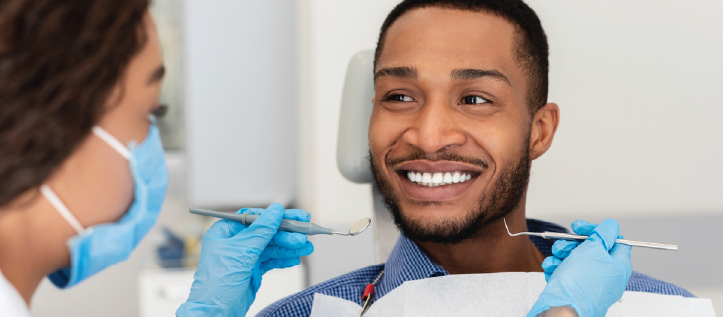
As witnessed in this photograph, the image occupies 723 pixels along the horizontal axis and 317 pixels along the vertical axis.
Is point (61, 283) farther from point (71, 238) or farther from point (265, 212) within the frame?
point (265, 212)

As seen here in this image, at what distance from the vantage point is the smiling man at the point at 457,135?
1104 mm

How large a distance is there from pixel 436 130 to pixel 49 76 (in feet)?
2.31

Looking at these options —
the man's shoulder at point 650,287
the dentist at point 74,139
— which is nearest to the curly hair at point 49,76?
the dentist at point 74,139

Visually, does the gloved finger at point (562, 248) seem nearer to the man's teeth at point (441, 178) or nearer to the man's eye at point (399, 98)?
the man's teeth at point (441, 178)

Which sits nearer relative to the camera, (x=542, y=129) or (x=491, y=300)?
(x=491, y=300)

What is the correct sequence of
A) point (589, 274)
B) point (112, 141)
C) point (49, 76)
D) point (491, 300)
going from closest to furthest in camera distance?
point (49, 76) → point (112, 141) → point (589, 274) → point (491, 300)

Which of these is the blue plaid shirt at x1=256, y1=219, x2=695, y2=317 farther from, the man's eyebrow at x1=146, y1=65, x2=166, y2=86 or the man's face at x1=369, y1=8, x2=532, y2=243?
the man's eyebrow at x1=146, y1=65, x2=166, y2=86

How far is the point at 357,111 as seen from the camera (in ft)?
4.28

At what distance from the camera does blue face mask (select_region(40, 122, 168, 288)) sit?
0.66m

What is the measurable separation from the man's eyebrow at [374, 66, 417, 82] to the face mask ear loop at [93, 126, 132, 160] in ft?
2.02

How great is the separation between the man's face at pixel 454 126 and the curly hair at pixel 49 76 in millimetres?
640

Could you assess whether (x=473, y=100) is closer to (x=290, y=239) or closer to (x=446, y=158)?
(x=446, y=158)

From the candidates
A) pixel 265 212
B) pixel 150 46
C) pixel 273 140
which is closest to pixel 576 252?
pixel 265 212

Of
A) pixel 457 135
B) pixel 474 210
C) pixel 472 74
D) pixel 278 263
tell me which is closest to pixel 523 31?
pixel 472 74
